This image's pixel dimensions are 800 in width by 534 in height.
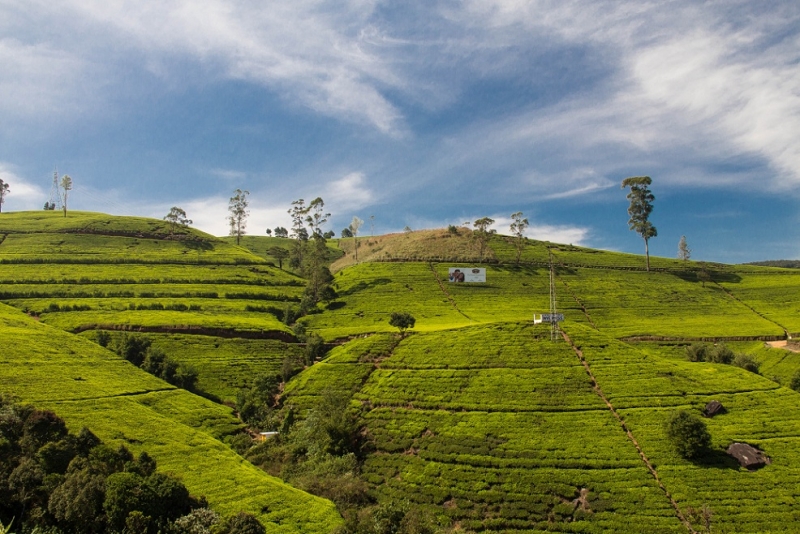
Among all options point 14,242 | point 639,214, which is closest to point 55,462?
point 14,242

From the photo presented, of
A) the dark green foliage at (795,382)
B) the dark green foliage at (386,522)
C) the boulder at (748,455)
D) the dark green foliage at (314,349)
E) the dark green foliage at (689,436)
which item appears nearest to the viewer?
the dark green foliage at (386,522)

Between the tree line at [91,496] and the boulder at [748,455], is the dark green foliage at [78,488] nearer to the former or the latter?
the tree line at [91,496]

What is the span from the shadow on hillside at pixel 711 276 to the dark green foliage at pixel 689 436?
10347 cm

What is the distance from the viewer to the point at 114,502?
35.1m

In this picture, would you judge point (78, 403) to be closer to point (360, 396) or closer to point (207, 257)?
point (360, 396)

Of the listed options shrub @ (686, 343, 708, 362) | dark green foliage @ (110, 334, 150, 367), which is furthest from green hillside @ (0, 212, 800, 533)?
shrub @ (686, 343, 708, 362)

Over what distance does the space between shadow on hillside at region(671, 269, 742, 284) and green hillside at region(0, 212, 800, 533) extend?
8.05 metres

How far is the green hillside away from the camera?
145ft

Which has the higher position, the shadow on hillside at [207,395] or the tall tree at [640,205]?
the tall tree at [640,205]

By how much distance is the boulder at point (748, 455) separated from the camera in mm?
46378

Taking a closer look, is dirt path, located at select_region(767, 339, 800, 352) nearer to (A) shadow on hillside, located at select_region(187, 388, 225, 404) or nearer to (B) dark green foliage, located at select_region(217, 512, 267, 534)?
(B) dark green foliage, located at select_region(217, 512, 267, 534)

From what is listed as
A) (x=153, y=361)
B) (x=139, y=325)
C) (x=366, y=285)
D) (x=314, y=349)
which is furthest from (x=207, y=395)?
(x=366, y=285)

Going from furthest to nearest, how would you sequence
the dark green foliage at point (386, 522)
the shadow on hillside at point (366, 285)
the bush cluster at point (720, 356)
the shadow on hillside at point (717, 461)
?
1. the shadow on hillside at point (366, 285)
2. the bush cluster at point (720, 356)
3. the shadow on hillside at point (717, 461)
4. the dark green foliage at point (386, 522)

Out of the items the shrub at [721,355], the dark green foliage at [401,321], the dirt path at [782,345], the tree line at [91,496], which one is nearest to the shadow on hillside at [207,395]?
the tree line at [91,496]
